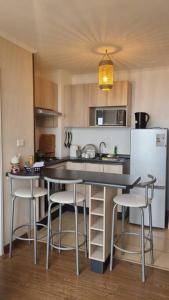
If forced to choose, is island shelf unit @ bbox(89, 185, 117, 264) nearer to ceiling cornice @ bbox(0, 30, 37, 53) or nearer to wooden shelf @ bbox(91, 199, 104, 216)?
wooden shelf @ bbox(91, 199, 104, 216)

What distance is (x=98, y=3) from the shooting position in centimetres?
208

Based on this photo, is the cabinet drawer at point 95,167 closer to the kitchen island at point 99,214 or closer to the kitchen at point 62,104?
the kitchen at point 62,104

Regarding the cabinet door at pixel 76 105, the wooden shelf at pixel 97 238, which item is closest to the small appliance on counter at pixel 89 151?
the cabinet door at pixel 76 105

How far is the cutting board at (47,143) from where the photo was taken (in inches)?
172

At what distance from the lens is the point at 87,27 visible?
255 centimetres

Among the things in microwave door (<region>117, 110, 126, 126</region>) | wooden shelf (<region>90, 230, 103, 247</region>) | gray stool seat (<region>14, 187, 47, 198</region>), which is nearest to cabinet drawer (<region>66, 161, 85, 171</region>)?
microwave door (<region>117, 110, 126, 126</region>)

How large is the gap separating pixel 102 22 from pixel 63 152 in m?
2.59

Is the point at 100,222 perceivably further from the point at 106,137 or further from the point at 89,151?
the point at 106,137

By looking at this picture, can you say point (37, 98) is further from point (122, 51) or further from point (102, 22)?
point (102, 22)

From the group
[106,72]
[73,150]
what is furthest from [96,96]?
[106,72]

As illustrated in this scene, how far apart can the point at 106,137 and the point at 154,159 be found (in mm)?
1254

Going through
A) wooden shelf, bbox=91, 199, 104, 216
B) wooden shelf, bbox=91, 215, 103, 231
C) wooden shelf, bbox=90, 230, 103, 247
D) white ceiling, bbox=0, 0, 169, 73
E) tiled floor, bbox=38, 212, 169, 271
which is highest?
white ceiling, bbox=0, 0, 169, 73

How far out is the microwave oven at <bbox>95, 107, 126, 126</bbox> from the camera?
428 cm

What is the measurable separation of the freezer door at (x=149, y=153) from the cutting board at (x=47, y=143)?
4.87ft
